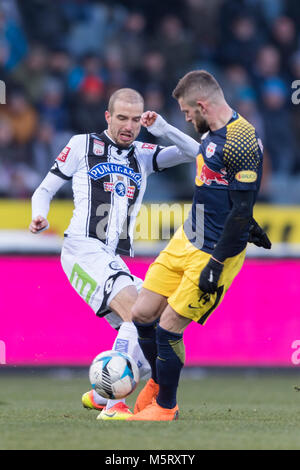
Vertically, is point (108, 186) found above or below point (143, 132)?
above

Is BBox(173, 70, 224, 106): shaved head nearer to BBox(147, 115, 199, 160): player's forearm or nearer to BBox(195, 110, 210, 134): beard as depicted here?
BBox(195, 110, 210, 134): beard

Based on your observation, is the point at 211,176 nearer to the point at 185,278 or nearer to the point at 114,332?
the point at 185,278

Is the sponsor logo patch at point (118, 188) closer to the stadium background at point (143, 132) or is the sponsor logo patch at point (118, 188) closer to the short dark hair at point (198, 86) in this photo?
the short dark hair at point (198, 86)

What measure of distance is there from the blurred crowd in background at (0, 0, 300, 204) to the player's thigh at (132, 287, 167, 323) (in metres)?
6.48

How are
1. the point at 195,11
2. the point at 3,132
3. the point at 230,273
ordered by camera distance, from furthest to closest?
the point at 195,11 < the point at 3,132 < the point at 230,273

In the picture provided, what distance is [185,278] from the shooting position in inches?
233

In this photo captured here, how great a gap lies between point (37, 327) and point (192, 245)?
492 centimetres

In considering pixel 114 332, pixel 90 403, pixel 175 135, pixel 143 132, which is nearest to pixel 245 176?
pixel 175 135

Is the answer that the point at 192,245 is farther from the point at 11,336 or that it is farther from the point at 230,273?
the point at 11,336

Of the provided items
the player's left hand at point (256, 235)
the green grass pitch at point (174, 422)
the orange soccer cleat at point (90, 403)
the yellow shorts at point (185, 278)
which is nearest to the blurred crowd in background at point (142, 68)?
the green grass pitch at point (174, 422)

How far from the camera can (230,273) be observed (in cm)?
592

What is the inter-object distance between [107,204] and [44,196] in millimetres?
466

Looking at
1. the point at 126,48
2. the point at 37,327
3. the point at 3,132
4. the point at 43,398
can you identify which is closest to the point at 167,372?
the point at 43,398

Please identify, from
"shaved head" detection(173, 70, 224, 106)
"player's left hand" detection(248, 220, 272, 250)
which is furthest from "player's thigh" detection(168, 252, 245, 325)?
"shaved head" detection(173, 70, 224, 106)
